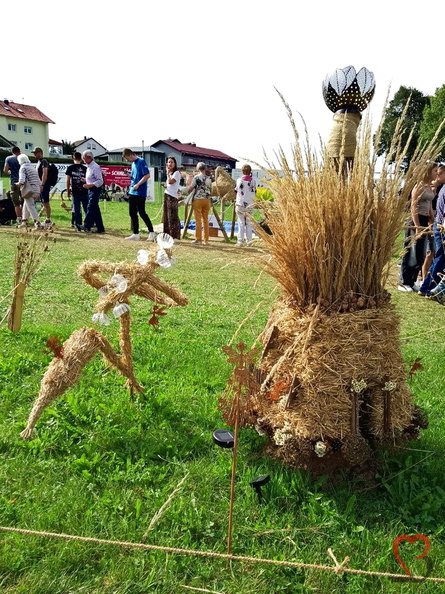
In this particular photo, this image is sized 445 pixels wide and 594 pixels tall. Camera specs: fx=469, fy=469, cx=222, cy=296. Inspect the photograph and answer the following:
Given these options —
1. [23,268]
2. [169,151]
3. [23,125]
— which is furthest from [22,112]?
[23,268]

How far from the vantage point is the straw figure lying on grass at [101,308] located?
2.59 meters

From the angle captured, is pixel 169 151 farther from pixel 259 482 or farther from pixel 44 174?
pixel 259 482

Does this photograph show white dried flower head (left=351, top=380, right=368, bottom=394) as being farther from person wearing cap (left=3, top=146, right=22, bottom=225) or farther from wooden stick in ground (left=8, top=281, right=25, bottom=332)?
person wearing cap (left=3, top=146, right=22, bottom=225)

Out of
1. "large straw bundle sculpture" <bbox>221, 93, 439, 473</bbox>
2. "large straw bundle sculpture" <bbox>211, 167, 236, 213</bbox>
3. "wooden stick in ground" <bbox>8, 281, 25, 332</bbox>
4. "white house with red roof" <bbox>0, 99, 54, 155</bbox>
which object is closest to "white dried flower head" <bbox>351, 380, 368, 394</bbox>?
"large straw bundle sculpture" <bbox>221, 93, 439, 473</bbox>

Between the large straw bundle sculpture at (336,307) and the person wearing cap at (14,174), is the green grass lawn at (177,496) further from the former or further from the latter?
the person wearing cap at (14,174)

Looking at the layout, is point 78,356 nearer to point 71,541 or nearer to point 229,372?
point 71,541

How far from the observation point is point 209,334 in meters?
4.77

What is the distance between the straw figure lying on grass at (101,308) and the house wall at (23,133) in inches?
2748

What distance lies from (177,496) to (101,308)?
1130 mm

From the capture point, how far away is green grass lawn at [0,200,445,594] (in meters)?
1.89

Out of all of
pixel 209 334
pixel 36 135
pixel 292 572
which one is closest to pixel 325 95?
pixel 209 334

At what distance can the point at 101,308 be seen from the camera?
2.75m

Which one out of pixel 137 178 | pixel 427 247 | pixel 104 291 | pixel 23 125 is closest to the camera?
pixel 104 291

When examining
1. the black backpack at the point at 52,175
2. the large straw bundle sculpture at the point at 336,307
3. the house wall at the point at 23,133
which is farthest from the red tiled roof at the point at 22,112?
the large straw bundle sculpture at the point at 336,307
